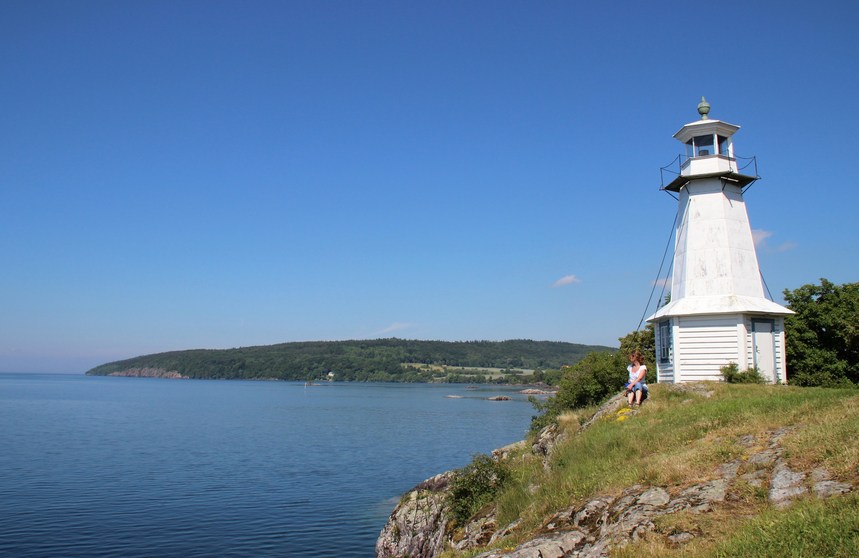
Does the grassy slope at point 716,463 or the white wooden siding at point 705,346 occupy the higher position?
the white wooden siding at point 705,346

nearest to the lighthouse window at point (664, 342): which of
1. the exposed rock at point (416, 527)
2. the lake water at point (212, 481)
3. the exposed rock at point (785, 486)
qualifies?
the exposed rock at point (416, 527)

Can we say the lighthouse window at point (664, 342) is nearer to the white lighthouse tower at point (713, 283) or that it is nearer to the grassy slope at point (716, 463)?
the white lighthouse tower at point (713, 283)

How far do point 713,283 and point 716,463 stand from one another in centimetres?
1522

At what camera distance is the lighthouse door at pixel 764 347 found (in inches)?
975

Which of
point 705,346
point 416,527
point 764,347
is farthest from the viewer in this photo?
point 764,347

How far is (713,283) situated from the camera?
25.7 m

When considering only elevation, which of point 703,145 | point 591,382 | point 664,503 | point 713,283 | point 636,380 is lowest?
point 664,503

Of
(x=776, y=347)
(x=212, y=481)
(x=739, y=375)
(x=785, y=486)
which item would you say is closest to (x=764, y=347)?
(x=776, y=347)

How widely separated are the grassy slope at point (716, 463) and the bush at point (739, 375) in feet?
6.12

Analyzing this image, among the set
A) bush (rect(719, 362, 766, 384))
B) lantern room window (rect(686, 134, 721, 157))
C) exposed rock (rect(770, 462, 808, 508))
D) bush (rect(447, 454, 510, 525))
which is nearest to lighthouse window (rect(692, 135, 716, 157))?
lantern room window (rect(686, 134, 721, 157))

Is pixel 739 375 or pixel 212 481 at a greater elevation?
pixel 739 375

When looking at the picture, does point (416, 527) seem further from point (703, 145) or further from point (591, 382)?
point (703, 145)


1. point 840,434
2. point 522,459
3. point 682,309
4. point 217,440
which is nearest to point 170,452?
point 217,440

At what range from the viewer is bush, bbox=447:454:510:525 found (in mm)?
20406
